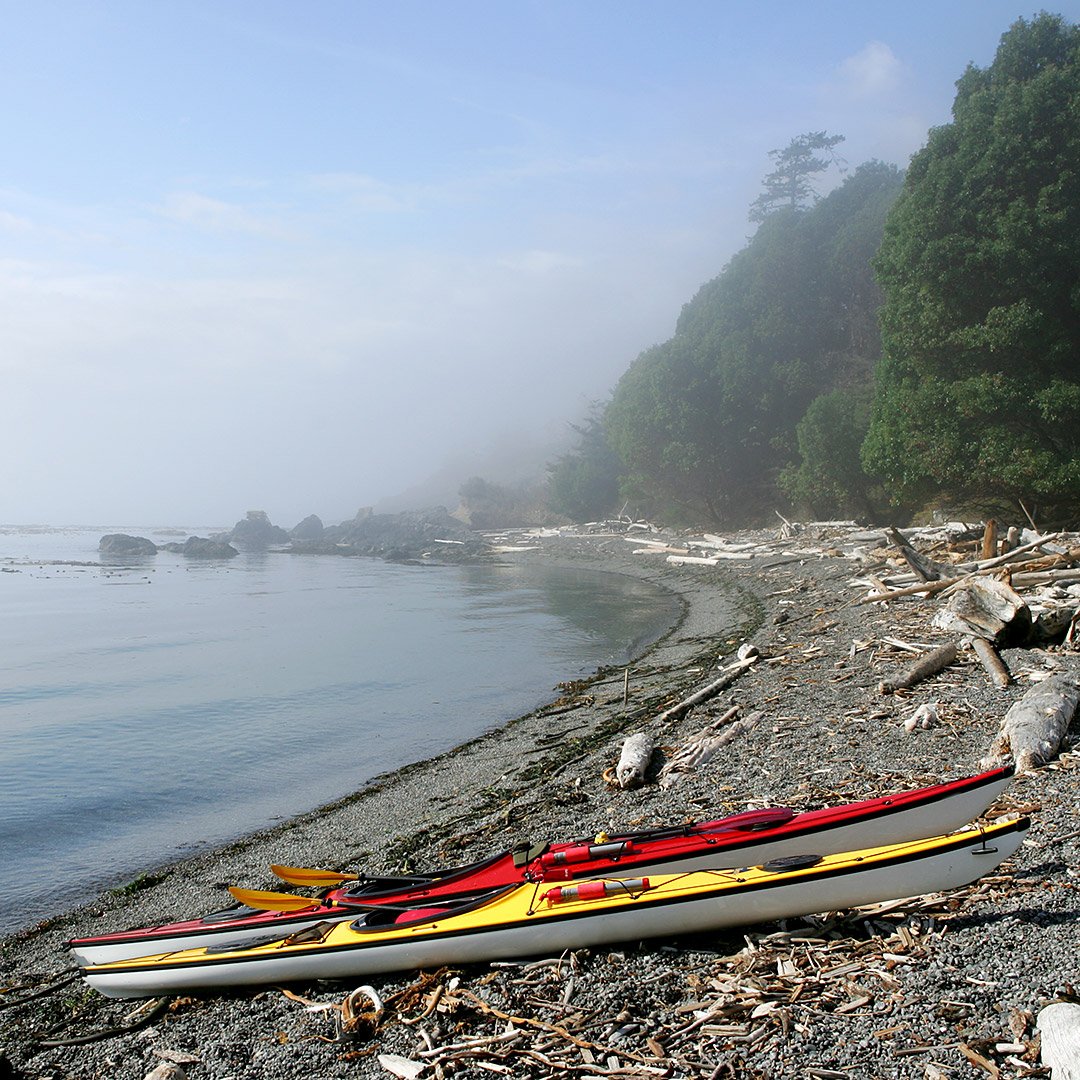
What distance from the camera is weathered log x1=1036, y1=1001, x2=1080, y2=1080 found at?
3.17 metres

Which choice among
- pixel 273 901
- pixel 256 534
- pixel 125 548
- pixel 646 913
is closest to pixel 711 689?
pixel 646 913

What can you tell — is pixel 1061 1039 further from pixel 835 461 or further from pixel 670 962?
pixel 835 461

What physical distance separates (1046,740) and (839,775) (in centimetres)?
184

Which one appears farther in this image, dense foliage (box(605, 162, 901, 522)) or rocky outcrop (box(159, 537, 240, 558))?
rocky outcrop (box(159, 537, 240, 558))

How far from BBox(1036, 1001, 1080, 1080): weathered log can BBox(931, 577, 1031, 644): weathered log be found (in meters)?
8.26

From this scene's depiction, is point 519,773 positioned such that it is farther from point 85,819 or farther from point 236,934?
point 85,819

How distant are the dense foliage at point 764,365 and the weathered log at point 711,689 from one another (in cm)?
3627

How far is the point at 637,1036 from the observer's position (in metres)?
4.18

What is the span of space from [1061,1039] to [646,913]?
2207 mm

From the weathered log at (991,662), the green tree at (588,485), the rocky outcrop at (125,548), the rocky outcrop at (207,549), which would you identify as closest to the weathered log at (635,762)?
the weathered log at (991,662)

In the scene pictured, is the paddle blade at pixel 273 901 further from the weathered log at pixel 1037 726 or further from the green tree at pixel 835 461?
the green tree at pixel 835 461

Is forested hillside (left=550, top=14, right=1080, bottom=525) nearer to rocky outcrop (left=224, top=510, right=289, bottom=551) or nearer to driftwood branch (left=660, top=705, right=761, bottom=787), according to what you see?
driftwood branch (left=660, top=705, right=761, bottom=787)

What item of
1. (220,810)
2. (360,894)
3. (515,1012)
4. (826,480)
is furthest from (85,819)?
(826,480)

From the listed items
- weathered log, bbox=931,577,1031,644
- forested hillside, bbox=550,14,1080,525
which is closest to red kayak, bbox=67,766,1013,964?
weathered log, bbox=931,577,1031,644
